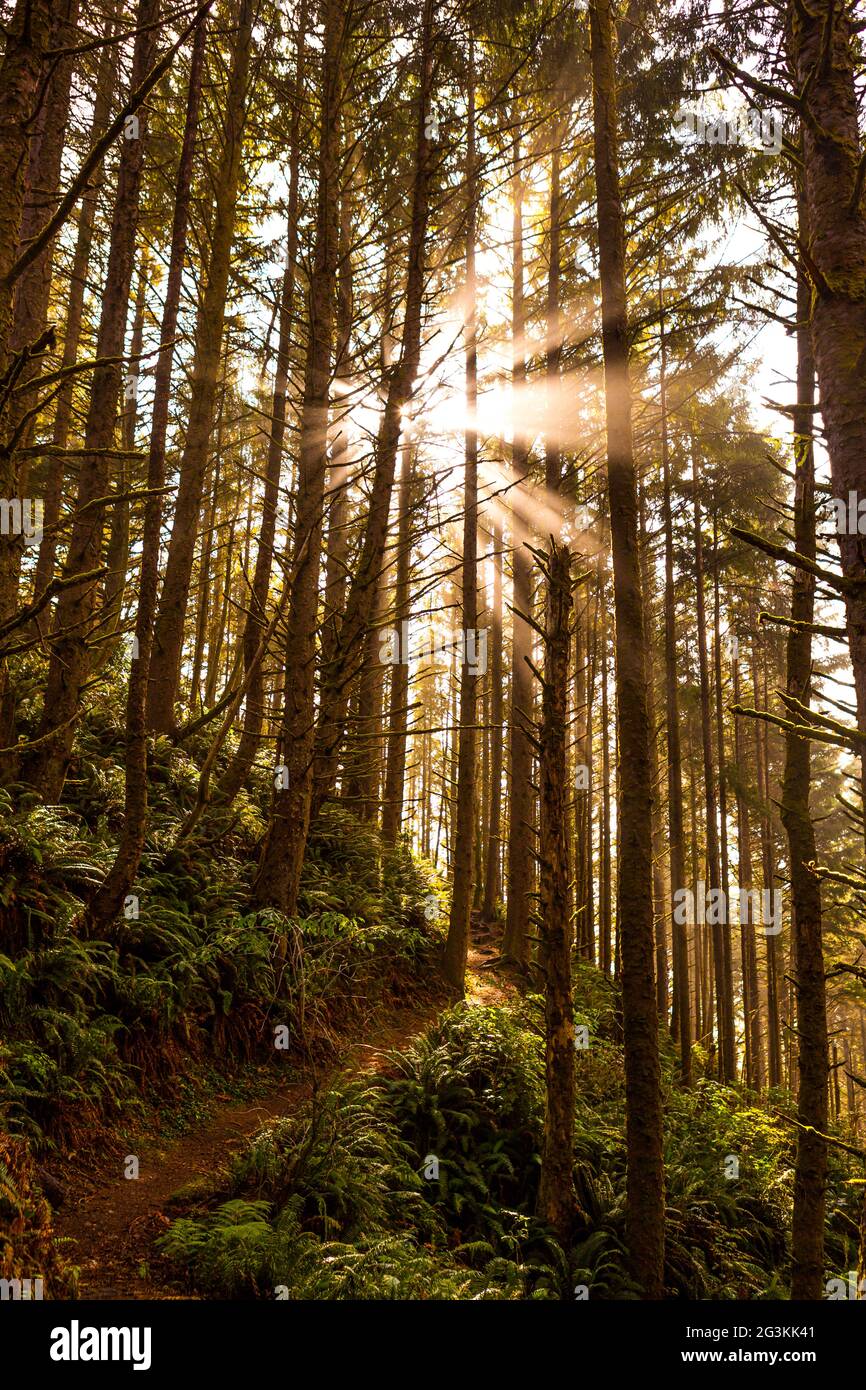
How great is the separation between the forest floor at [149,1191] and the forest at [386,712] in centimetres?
3

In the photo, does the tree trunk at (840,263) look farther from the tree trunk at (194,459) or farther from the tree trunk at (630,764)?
the tree trunk at (194,459)

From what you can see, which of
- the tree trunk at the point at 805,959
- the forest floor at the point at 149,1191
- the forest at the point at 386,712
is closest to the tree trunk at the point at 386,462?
the forest at the point at 386,712

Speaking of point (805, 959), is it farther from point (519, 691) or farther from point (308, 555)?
point (519, 691)

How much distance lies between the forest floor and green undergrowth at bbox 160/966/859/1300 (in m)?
0.18

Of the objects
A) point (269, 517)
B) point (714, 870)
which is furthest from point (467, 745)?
point (714, 870)

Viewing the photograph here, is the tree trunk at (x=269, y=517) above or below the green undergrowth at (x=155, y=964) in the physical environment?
above

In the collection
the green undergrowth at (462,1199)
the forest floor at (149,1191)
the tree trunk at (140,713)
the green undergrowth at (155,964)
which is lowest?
the green undergrowth at (462,1199)

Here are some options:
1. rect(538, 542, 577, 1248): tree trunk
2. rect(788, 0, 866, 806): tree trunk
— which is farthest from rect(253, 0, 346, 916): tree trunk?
rect(788, 0, 866, 806): tree trunk

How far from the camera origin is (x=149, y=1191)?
480 cm

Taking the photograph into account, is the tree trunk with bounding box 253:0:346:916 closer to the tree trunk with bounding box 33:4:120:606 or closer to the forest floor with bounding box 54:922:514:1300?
the forest floor with bounding box 54:922:514:1300

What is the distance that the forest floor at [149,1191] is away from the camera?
382 centimetres

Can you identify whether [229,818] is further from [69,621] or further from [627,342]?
[627,342]

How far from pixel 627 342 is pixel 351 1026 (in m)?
7.66

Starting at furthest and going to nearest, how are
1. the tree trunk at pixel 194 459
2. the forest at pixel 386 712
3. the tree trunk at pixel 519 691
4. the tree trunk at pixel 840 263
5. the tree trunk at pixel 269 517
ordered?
the tree trunk at pixel 519 691 → the tree trunk at pixel 194 459 → the tree trunk at pixel 269 517 → the forest at pixel 386 712 → the tree trunk at pixel 840 263
